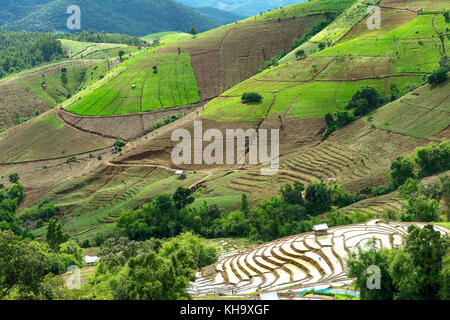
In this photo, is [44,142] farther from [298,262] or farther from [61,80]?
[298,262]

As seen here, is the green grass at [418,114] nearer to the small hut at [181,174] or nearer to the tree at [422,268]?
the small hut at [181,174]

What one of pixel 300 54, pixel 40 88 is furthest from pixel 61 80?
pixel 300 54

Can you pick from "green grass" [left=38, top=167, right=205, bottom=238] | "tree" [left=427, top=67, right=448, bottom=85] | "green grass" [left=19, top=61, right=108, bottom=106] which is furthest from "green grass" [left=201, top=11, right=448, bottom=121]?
"green grass" [left=19, top=61, right=108, bottom=106]

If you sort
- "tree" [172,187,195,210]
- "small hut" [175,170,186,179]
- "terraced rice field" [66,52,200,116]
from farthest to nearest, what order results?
1. "terraced rice field" [66,52,200,116]
2. "small hut" [175,170,186,179]
3. "tree" [172,187,195,210]

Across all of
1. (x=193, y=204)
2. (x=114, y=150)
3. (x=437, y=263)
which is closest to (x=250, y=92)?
(x=114, y=150)

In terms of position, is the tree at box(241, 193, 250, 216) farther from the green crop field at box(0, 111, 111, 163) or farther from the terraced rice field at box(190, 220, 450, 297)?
the green crop field at box(0, 111, 111, 163)

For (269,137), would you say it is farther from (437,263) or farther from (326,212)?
(437,263)
